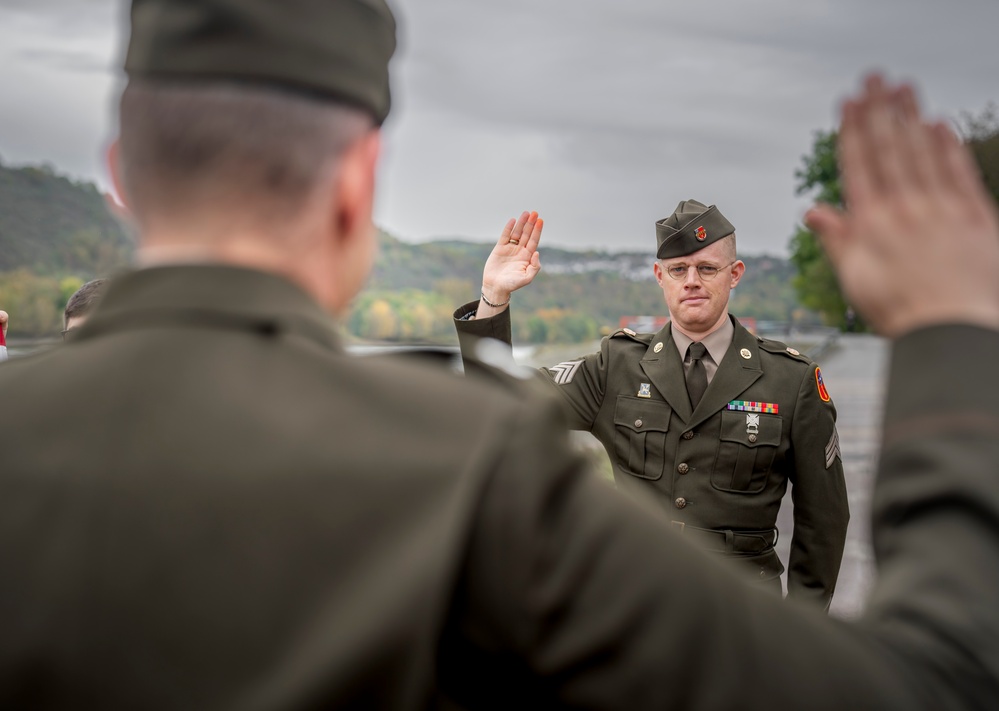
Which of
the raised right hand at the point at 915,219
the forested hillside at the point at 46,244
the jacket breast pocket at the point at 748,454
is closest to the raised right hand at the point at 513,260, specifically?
the jacket breast pocket at the point at 748,454

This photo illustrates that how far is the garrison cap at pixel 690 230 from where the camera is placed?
4.38 meters

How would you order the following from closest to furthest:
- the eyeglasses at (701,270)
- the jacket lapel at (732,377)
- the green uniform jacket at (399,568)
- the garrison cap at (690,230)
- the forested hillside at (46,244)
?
the green uniform jacket at (399,568) < the jacket lapel at (732,377) < the eyeglasses at (701,270) < the garrison cap at (690,230) < the forested hillside at (46,244)

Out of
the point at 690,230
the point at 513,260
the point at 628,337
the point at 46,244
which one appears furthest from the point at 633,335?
the point at 46,244

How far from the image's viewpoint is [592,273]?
61.1 feet

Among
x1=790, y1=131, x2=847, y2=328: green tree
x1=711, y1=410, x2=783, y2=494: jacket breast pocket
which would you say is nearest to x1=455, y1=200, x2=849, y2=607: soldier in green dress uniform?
x1=711, y1=410, x2=783, y2=494: jacket breast pocket

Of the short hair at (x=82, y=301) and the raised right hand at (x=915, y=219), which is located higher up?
the raised right hand at (x=915, y=219)

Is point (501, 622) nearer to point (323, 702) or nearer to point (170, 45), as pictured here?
point (323, 702)

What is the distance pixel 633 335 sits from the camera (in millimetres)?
4562

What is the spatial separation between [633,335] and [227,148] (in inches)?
147

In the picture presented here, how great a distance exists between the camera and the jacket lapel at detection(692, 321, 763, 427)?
4.00 metres

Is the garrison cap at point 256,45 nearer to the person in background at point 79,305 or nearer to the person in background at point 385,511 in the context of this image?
the person in background at point 385,511

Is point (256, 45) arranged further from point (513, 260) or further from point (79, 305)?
point (79, 305)

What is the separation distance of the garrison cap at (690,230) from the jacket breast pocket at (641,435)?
31.4 inches

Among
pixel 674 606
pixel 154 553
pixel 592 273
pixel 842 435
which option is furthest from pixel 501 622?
pixel 592 273
